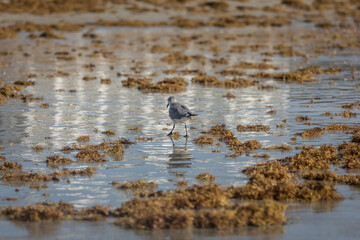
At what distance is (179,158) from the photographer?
14195mm

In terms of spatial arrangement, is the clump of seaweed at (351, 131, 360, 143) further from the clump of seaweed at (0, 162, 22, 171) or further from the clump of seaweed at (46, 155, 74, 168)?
the clump of seaweed at (0, 162, 22, 171)

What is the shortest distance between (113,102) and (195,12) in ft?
144

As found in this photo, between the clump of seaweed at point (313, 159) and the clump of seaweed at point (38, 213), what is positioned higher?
the clump of seaweed at point (313, 159)

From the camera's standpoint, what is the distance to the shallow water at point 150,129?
9.51 m

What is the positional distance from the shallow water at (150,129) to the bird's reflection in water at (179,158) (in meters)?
0.02

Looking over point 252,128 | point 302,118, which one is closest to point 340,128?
point 302,118

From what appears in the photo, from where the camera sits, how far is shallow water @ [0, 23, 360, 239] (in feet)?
31.2

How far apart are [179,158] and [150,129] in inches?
144

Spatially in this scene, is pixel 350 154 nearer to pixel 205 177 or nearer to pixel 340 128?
pixel 340 128

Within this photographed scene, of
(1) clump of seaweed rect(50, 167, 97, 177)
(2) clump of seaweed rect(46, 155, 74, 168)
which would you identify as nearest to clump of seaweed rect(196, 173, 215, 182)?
(1) clump of seaweed rect(50, 167, 97, 177)

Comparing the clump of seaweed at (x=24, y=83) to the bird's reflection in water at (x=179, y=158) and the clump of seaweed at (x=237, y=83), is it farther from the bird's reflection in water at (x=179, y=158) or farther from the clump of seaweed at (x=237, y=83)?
the bird's reflection in water at (x=179, y=158)

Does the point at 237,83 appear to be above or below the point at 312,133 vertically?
above

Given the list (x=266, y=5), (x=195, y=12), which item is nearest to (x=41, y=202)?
(x=195, y=12)

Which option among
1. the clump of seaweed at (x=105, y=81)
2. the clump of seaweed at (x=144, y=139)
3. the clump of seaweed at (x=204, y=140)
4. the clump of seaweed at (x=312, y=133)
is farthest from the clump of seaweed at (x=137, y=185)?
the clump of seaweed at (x=105, y=81)
